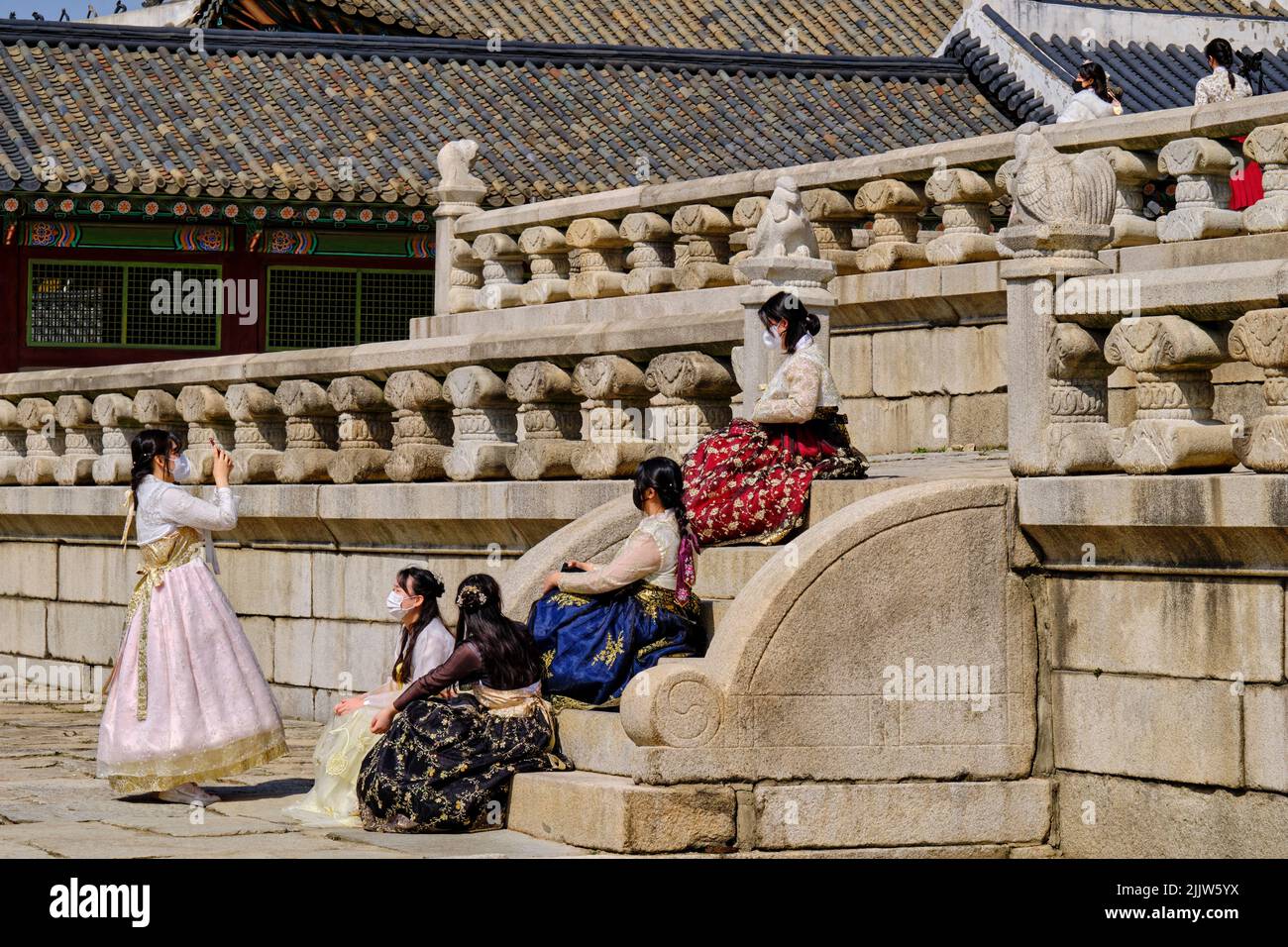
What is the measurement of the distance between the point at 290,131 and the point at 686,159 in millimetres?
4169

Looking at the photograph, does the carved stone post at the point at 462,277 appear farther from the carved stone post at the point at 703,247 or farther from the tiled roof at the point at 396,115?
the tiled roof at the point at 396,115

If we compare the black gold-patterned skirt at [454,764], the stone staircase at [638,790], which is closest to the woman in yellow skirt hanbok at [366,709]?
the black gold-patterned skirt at [454,764]

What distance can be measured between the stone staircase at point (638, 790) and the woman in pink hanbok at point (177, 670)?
5.28 feet

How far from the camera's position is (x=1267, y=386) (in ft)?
24.8

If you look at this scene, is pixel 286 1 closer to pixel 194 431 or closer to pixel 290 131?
pixel 290 131

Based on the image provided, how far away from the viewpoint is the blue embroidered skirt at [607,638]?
Answer: 836 centimetres

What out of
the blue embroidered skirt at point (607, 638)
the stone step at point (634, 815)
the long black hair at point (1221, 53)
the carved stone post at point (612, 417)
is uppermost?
the long black hair at point (1221, 53)

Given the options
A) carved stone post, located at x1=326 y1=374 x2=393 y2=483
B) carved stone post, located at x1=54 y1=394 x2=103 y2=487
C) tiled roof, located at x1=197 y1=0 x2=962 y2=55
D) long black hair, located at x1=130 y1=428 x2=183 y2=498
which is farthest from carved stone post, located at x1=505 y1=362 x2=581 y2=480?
tiled roof, located at x1=197 y1=0 x2=962 y2=55

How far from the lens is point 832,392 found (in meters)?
8.91

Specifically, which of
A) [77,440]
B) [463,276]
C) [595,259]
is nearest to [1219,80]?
[595,259]

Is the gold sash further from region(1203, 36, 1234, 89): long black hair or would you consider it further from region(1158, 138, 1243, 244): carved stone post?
region(1203, 36, 1234, 89): long black hair

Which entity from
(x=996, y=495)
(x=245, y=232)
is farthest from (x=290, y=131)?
(x=996, y=495)

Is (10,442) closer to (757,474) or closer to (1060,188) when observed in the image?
(757,474)

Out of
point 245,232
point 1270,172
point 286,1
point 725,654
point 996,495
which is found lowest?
point 725,654
